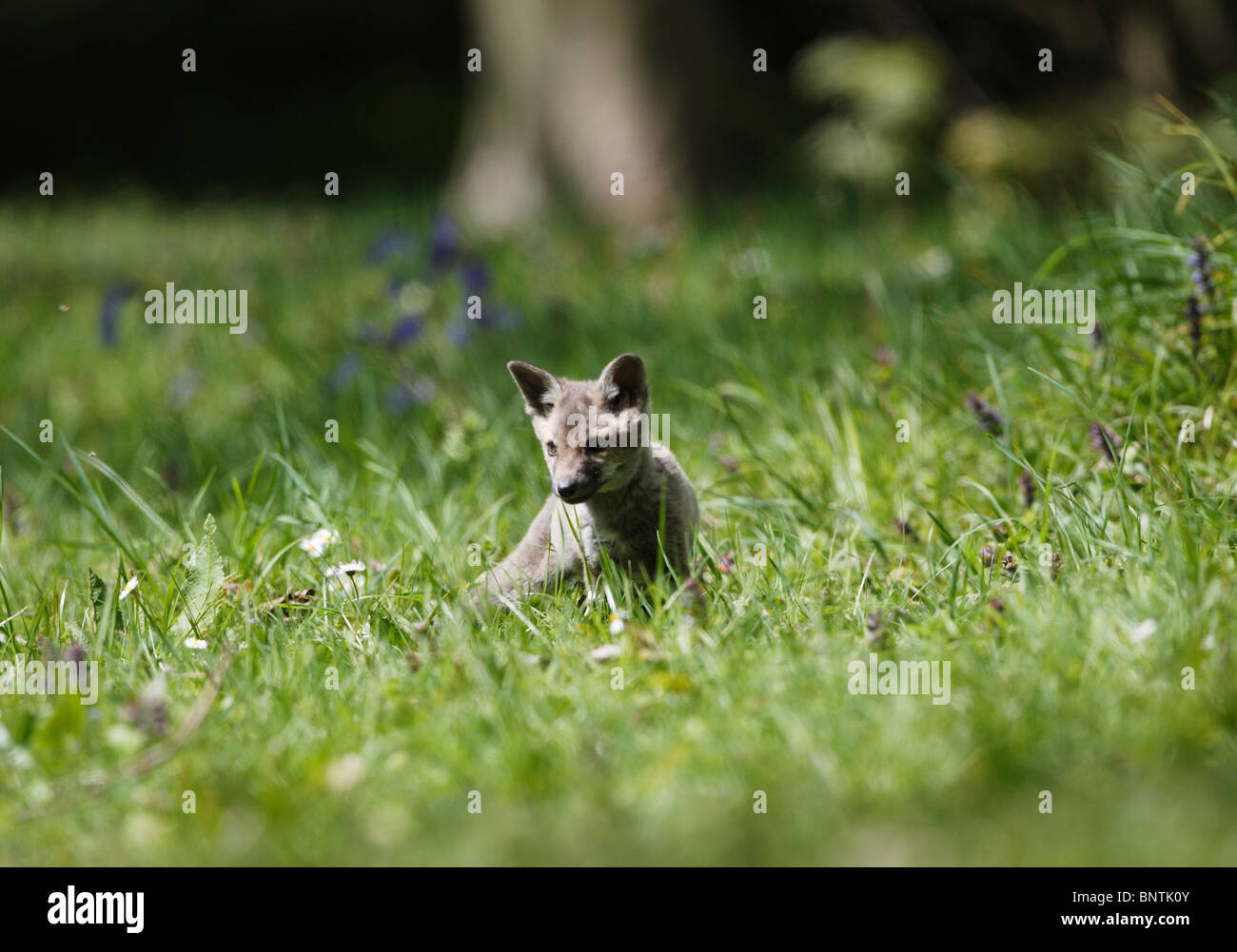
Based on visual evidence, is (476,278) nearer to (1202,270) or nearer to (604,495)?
(604,495)

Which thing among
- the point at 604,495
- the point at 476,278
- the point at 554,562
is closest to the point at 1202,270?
the point at 604,495

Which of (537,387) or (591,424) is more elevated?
(537,387)

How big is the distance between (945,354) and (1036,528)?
161 centimetres

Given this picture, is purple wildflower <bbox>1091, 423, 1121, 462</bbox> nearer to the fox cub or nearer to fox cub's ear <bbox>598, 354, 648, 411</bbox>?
the fox cub

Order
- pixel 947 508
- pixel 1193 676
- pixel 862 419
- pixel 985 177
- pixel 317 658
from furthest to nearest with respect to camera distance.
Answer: pixel 985 177 < pixel 862 419 < pixel 947 508 < pixel 317 658 < pixel 1193 676

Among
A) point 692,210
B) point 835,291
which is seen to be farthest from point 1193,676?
point 692,210

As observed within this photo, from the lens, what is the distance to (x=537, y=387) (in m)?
3.83

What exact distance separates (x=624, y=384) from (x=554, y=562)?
60 cm

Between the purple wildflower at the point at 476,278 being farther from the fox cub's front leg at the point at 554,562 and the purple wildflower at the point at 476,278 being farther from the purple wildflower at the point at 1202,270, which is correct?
the purple wildflower at the point at 1202,270

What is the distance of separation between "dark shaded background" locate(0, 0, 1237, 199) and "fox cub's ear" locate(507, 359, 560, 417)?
8624 millimetres

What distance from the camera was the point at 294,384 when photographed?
6445mm

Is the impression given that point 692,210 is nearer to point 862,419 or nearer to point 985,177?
point 985,177

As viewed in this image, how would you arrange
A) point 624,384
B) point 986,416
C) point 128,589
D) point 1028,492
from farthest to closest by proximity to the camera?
point 986,416, point 1028,492, point 128,589, point 624,384

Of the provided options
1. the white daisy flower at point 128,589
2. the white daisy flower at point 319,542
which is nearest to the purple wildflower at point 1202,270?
the white daisy flower at point 319,542
